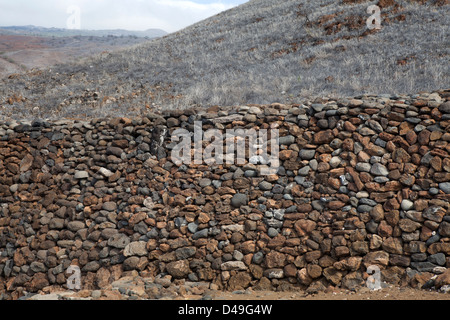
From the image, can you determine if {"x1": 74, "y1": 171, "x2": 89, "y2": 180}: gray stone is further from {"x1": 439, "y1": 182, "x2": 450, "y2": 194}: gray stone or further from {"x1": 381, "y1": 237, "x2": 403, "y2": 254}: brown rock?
{"x1": 439, "y1": 182, "x2": 450, "y2": 194}: gray stone

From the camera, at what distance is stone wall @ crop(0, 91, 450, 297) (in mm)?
5184

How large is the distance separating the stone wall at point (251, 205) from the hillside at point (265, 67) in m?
2.67

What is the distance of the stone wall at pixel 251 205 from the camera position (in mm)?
5184

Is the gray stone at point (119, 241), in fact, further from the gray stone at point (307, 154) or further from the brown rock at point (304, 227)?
the gray stone at point (307, 154)

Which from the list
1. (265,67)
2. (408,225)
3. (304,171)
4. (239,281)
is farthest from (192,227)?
(265,67)

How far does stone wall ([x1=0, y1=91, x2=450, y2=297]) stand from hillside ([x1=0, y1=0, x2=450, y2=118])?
8.77ft

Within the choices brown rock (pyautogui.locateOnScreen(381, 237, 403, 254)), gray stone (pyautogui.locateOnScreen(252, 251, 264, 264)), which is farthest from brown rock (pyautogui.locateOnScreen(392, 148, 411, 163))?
gray stone (pyautogui.locateOnScreen(252, 251, 264, 264))

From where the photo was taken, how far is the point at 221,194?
614 centimetres

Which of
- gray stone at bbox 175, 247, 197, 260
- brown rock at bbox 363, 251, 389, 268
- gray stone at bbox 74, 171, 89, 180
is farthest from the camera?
gray stone at bbox 74, 171, 89, 180

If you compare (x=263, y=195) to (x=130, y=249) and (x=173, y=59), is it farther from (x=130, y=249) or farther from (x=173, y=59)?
(x=173, y=59)

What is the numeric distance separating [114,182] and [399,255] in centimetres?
476

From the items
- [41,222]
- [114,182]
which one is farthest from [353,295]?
[41,222]

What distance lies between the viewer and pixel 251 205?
19.5ft

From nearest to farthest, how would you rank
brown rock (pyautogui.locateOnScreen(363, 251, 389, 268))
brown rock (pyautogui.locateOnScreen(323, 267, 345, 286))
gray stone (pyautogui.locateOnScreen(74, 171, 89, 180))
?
1. brown rock (pyautogui.locateOnScreen(363, 251, 389, 268))
2. brown rock (pyautogui.locateOnScreen(323, 267, 345, 286))
3. gray stone (pyautogui.locateOnScreen(74, 171, 89, 180))
